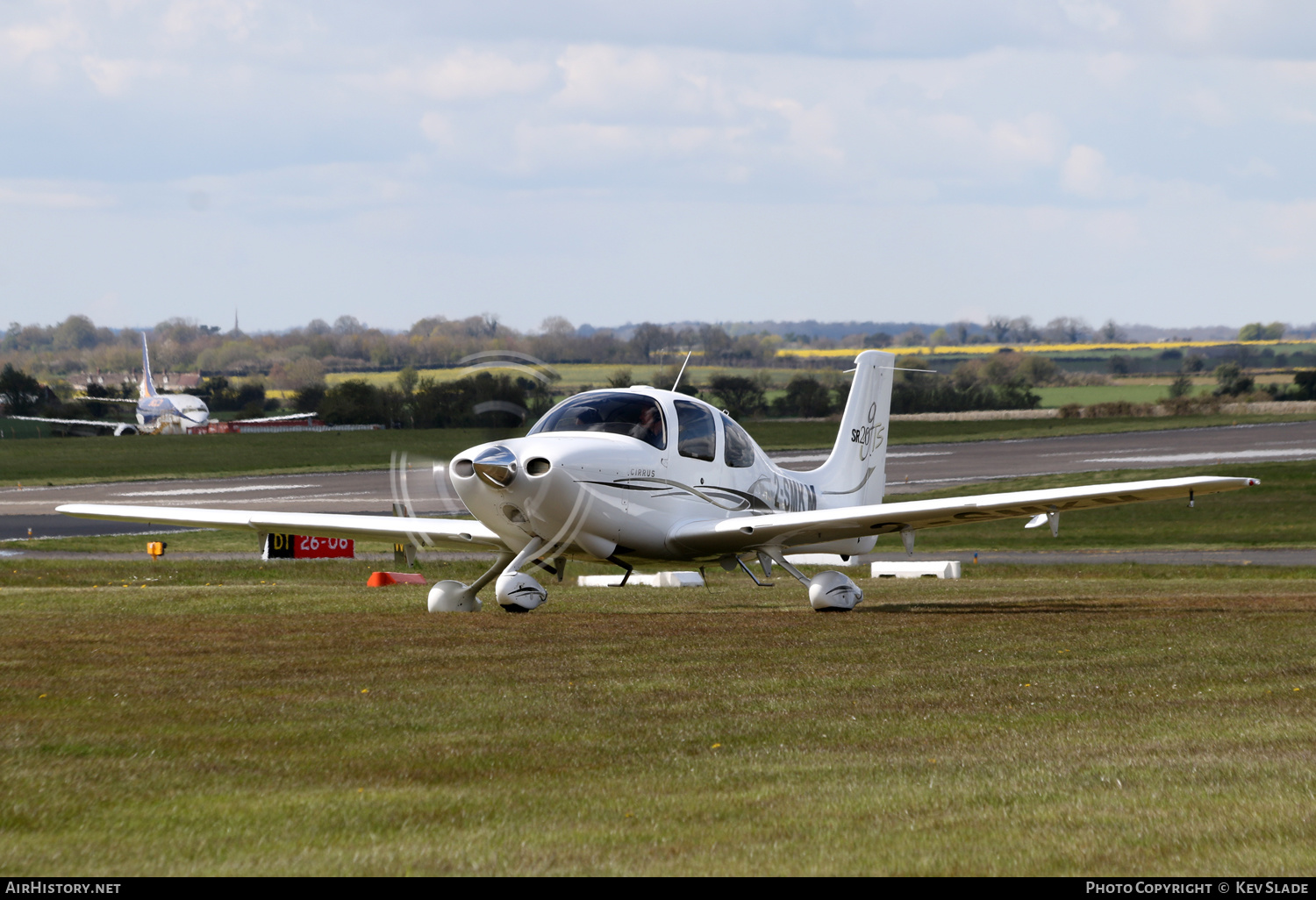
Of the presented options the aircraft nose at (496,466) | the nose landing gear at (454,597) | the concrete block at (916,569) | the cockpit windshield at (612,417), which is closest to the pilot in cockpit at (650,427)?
the cockpit windshield at (612,417)

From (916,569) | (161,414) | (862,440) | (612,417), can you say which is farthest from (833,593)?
(161,414)

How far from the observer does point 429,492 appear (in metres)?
16.1

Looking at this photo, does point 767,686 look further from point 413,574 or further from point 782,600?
point 413,574

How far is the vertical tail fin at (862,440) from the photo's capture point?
22.6 m

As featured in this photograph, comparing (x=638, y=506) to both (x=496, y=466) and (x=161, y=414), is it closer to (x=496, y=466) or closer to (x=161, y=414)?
(x=496, y=466)

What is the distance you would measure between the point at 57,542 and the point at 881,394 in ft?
83.4

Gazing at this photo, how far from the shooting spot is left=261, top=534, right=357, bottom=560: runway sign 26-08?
102 feet

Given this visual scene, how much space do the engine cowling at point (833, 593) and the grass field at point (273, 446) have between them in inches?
1985

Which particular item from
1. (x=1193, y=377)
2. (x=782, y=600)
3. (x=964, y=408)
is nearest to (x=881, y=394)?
(x=782, y=600)

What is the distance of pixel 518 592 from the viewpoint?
16.3 meters

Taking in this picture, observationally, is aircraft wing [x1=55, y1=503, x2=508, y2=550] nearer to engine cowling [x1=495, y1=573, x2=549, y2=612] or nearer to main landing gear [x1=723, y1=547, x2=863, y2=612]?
engine cowling [x1=495, y1=573, x2=549, y2=612]

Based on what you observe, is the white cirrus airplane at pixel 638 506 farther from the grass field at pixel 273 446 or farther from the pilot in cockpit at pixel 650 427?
the grass field at pixel 273 446

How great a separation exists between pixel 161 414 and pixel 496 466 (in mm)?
76993

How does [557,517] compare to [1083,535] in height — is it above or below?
above
